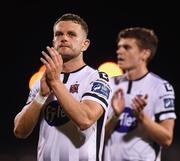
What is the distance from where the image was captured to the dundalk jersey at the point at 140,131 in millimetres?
4602

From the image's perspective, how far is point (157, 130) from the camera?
4.42 meters

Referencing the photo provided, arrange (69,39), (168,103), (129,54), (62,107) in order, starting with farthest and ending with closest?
(129,54) < (168,103) < (69,39) < (62,107)

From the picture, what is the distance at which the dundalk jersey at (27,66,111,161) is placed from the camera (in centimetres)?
368

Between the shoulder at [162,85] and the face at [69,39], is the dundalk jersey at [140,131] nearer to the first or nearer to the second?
the shoulder at [162,85]

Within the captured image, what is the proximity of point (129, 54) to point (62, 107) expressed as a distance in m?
1.51

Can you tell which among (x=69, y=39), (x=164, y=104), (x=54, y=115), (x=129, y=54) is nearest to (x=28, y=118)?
(x=54, y=115)

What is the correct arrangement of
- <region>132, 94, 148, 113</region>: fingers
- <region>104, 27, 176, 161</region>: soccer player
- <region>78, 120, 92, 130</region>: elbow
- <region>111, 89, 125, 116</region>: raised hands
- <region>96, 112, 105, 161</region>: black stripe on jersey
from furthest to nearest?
<region>111, 89, 125, 116</region>: raised hands → <region>104, 27, 176, 161</region>: soccer player → <region>132, 94, 148, 113</region>: fingers → <region>96, 112, 105, 161</region>: black stripe on jersey → <region>78, 120, 92, 130</region>: elbow

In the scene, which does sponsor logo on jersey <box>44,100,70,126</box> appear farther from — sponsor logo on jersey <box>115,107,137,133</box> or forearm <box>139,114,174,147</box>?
sponsor logo on jersey <box>115,107,137,133</box>

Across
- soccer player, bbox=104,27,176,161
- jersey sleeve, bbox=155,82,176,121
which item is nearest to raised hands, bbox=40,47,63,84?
soccer player, bbox=104,27,176,161

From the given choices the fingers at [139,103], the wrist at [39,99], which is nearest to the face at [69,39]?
the wrist at [39,99]

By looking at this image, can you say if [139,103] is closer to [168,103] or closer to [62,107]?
[168,103]

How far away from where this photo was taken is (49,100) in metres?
3.76

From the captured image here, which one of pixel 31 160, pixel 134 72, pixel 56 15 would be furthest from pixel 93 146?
pixel 56 15

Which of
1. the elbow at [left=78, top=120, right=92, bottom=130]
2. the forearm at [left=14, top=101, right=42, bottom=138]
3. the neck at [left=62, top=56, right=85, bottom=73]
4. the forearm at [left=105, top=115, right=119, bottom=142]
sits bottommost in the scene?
the elbow at [left=78, top=120, right=92, bottom=130]
